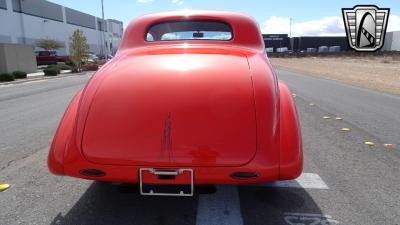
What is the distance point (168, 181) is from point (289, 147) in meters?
0.97

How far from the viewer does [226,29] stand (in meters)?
4.80

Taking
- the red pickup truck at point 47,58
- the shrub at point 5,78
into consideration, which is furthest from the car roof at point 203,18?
the red pickup truck at point 47,58

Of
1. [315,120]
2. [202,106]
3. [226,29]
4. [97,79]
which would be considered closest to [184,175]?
[202,106]

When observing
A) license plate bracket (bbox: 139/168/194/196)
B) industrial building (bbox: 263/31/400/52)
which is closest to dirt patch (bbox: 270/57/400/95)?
license plate bracket (bbox: 139/168/194/196)

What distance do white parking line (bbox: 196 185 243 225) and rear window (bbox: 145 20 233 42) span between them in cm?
193

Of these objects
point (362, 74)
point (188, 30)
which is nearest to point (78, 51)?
point (362, 74)

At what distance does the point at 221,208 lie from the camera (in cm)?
328

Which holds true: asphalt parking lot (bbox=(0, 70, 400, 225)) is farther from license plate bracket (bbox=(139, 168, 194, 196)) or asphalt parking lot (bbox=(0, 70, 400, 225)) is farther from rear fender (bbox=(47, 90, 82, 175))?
rear fender (bbox=(47, 90, 82, 175))

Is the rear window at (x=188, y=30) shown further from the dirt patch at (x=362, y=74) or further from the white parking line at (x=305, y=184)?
the dirt patch at (x=362, y=74)

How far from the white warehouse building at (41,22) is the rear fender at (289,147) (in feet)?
162

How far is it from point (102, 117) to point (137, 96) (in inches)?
12.7

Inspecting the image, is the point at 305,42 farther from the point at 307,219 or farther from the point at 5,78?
the point at 307,219

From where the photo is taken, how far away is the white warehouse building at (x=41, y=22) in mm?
47138

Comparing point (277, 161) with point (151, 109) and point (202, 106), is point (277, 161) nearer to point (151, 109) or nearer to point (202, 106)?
point (202, 106)
